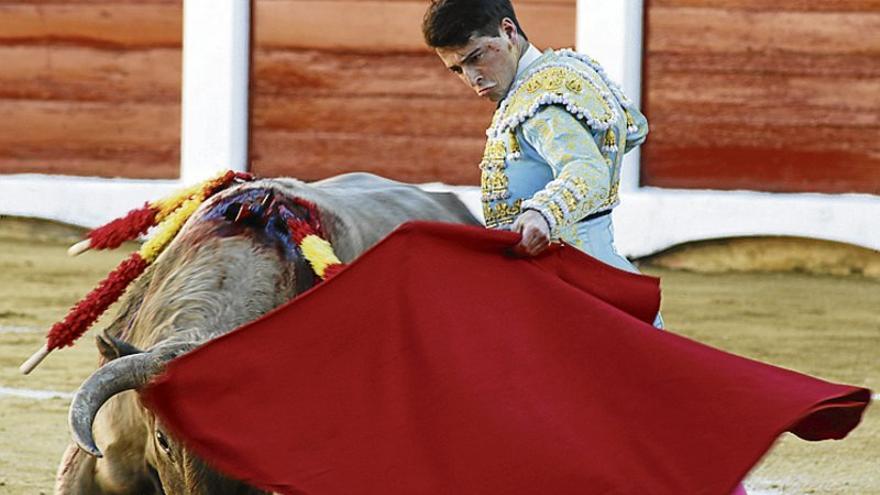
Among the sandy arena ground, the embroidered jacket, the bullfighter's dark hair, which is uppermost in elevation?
the bullfighter's dark hair

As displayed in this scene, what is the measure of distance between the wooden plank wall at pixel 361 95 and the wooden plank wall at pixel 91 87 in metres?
0.45

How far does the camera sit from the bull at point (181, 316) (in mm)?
2777

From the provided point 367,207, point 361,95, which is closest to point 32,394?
point 367,207

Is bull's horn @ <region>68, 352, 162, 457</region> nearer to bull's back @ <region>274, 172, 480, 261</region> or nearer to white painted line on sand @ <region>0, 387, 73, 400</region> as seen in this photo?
bull's back @ <region>274, 172, 480, 261</region>

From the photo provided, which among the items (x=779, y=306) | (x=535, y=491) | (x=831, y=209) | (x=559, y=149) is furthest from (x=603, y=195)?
(x=831, y=209)

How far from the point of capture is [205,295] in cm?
301

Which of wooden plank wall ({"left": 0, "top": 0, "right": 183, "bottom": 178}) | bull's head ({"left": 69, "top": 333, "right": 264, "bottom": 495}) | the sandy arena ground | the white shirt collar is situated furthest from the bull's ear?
wooden plank wall ({"left": 0, "top": 0, "right": 183, "bottom": 178})

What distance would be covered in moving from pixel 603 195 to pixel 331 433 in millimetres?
547

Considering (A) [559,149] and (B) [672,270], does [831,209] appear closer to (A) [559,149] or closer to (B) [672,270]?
(B) [672,270]

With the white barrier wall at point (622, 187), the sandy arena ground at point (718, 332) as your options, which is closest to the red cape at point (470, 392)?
the sandy arena ground at point (718, 332)

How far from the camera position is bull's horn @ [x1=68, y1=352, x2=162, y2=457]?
8.34 feet

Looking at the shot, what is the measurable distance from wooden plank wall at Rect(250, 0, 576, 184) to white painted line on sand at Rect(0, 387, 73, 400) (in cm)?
299

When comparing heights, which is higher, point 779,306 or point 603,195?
point 603,195

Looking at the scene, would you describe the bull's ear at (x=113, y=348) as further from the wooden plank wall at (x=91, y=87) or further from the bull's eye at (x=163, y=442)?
the wooden plank wall at (x=91, y=87)
